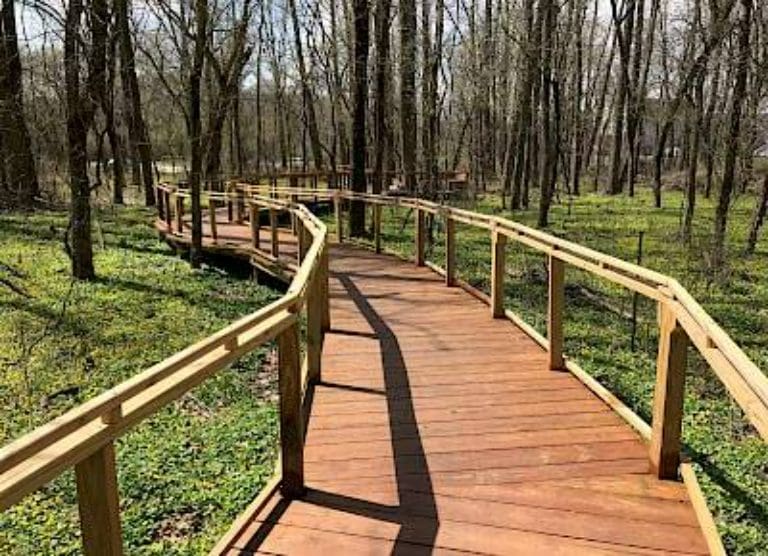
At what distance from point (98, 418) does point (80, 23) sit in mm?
8586

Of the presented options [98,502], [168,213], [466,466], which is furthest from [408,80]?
[98,502]

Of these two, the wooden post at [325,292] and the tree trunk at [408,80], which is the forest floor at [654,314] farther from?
the wooden post at [325,292]

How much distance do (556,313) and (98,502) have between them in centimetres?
384

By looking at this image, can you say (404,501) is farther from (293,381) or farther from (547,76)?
(547,76)

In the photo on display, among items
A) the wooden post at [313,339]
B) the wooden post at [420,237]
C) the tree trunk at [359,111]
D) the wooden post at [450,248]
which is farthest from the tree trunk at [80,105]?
the wooden post at [313,339]

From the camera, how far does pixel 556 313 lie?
5.24 metres

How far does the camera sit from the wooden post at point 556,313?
5219 millimetres

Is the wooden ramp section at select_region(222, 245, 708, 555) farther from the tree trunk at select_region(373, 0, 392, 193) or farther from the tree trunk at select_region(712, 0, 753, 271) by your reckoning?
the tree trunk at select_region(373, 0, 392, 193)

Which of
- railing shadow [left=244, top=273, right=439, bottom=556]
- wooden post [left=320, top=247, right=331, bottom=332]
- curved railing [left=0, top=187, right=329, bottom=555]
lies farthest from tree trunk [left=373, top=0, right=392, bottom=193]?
curved railing [left=0, top=187, right=329, bottom=555]

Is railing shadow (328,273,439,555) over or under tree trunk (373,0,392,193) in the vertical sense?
under

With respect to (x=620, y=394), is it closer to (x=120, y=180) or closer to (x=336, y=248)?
(x=336, y=248)

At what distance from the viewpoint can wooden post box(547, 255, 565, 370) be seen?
5.22 m

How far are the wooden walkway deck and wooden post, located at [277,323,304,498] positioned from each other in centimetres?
9

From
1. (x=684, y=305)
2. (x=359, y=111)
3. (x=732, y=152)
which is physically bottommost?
(x=684, y=305)
